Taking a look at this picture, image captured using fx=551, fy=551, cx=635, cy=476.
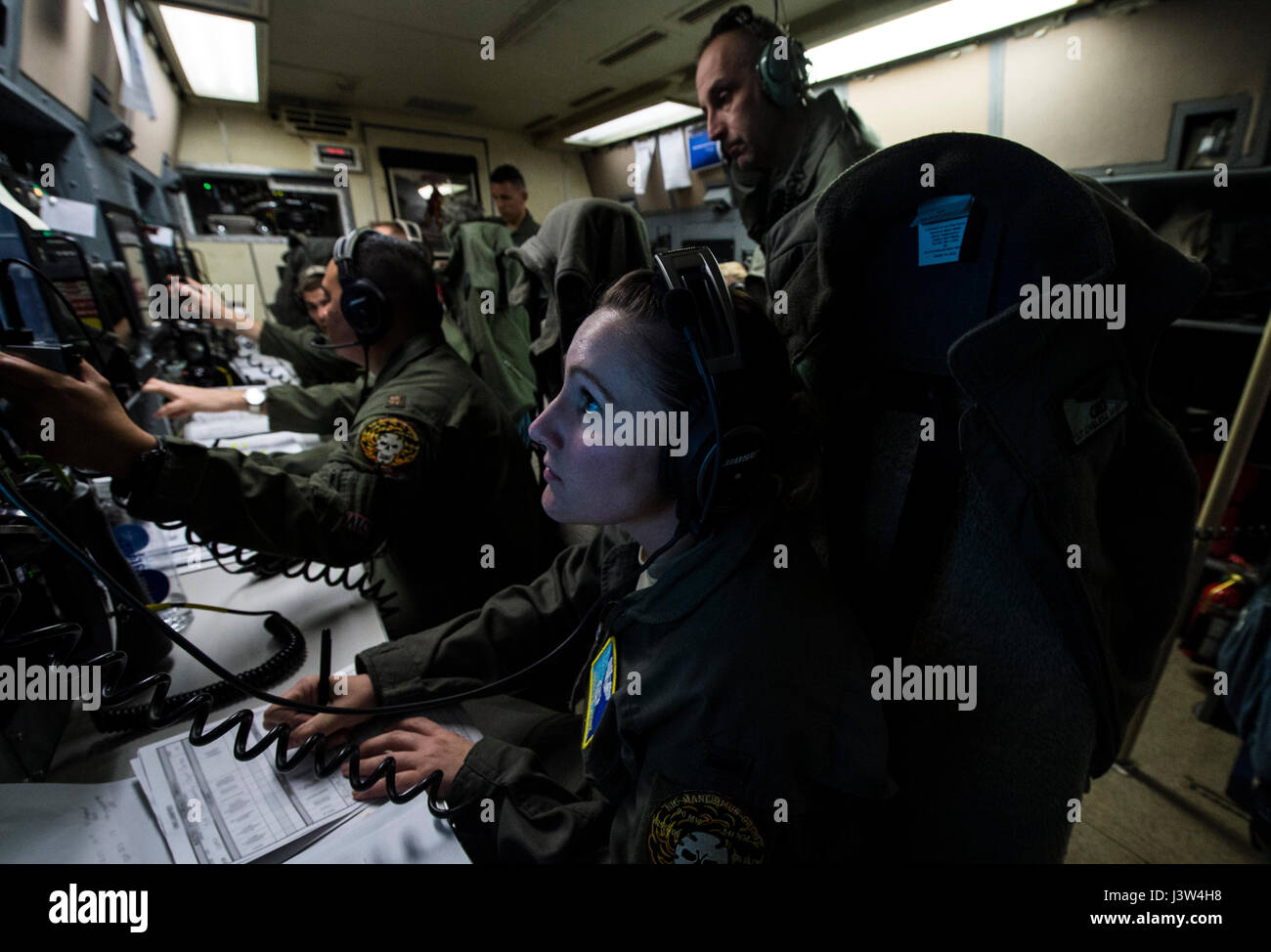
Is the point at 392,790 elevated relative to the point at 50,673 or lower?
lower

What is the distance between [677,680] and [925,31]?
323cm

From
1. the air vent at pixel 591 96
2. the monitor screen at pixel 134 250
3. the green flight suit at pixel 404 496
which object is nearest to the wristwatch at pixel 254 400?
the monitor screen at pixel 134 250

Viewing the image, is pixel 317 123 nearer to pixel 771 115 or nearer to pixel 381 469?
pixel 771 115

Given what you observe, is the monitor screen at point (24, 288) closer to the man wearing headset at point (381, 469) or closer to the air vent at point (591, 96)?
the man wearing headset at point (381, 469)

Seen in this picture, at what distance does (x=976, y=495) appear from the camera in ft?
1.90

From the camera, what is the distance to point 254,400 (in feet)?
6.56

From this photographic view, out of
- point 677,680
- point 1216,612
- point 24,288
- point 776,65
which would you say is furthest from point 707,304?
point 1216,612

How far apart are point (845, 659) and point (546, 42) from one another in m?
3.53

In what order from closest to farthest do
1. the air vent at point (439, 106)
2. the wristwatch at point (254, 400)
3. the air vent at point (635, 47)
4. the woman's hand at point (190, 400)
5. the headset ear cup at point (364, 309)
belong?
the headset ear cup at point (364, 309) < the woman's hand at point (190, 400) < the wristwatch at point (254, 400) < the air vent at point (635, 47) < the air vent at point (439, 106)

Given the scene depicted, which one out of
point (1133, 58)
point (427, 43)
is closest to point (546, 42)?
point (427, 43)

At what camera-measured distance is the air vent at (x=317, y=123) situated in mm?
4359

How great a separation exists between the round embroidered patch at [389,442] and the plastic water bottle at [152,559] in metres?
0.42
